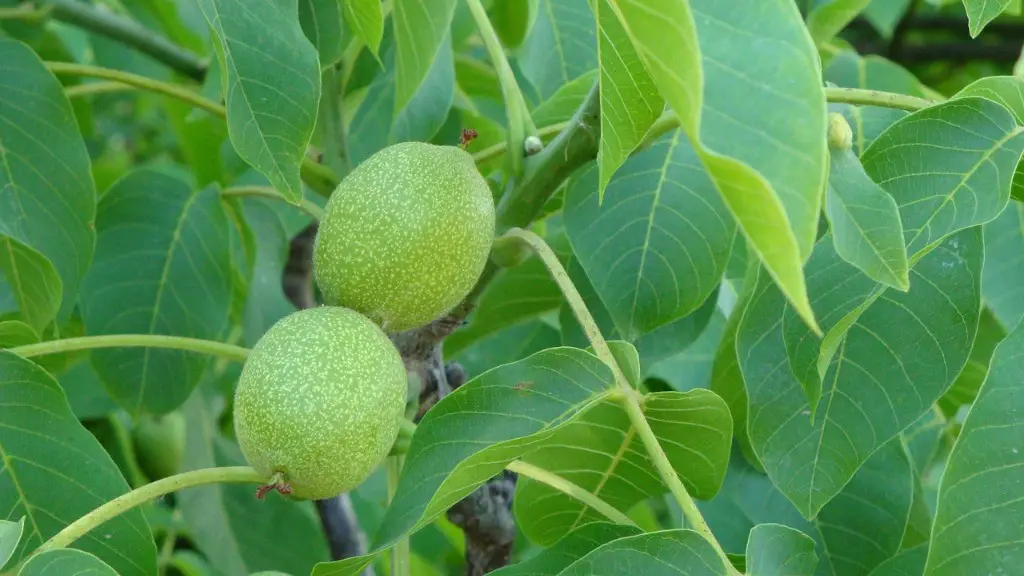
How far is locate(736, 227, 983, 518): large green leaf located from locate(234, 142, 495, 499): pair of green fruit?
27 centimetres

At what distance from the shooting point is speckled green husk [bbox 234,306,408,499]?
881 millimetres

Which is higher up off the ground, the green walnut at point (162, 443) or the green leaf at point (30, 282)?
the green leaf at point (30, 282)

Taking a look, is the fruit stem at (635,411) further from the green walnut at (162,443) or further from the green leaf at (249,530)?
the green walnut at (162,443)

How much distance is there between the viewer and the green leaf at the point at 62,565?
76cm

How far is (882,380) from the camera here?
3.19ft

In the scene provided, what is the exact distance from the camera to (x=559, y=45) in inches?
55.2

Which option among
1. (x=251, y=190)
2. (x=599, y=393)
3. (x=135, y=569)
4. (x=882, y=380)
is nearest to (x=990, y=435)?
(x=882, y=380)

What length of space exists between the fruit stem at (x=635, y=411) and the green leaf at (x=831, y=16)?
63 cm

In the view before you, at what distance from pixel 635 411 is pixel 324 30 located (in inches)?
20.9

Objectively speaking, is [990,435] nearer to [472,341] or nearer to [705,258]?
[705,258]

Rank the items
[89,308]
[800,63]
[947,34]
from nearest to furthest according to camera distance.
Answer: [800,63] → [89,308] → [947,34]

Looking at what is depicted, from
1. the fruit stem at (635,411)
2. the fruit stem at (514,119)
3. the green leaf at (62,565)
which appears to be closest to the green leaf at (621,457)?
the fruit stem at (635,411)

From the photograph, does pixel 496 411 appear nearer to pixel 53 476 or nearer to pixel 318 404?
pixel 318 404

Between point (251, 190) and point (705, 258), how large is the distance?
0.60 m
